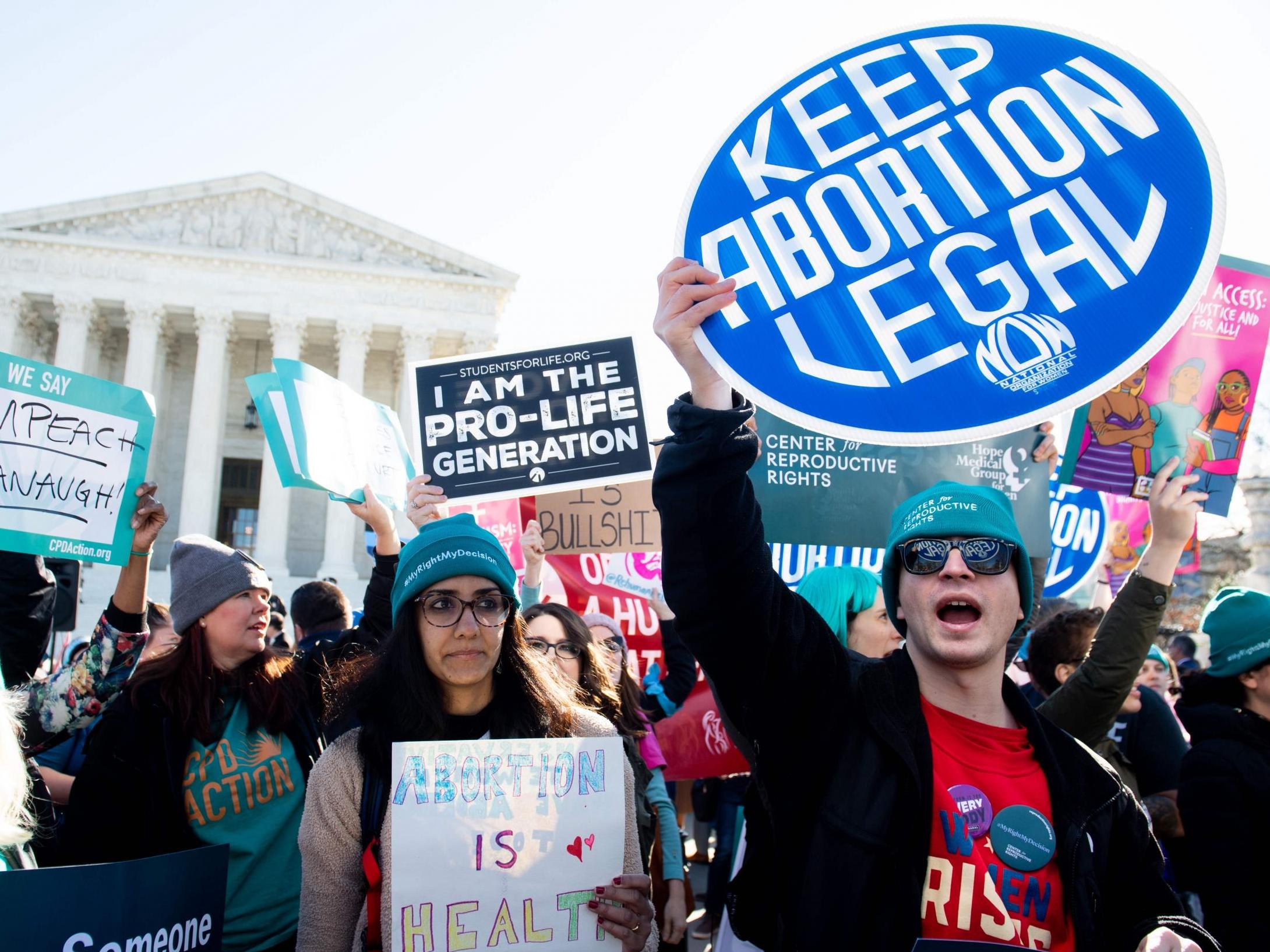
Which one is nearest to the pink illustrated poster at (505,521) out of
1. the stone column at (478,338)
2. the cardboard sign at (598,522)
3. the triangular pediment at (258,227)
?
the cardboard sign at (598,522)

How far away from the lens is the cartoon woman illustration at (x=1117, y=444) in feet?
13.8

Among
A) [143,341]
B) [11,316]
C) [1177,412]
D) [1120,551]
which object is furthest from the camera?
[143,341]

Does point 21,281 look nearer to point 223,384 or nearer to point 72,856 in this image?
point 223,384

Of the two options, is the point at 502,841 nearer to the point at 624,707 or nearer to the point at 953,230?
the point at 953,230

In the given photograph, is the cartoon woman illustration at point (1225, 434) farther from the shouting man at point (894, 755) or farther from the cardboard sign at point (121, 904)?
the cardboard sign at point (121, 904)

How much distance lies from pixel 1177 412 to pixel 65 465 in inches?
174

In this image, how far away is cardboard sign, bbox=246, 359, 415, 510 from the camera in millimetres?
4207

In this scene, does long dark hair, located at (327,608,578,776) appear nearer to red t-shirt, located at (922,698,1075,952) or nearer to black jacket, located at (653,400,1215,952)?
black jacket, located at (653,400,1215,952)

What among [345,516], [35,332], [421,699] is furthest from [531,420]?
[35,332]

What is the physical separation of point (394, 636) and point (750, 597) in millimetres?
1013

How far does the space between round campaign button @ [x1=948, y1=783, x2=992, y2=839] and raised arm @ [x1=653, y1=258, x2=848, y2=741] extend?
0.29m

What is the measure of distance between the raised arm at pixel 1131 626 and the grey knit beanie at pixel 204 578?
242 centimetres

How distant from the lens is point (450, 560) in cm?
227

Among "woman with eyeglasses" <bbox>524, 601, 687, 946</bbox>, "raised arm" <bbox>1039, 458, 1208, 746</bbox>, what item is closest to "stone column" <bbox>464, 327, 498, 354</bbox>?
"woman with eyeglasses" <bbox>524, 601, 687, 946</bbox>
